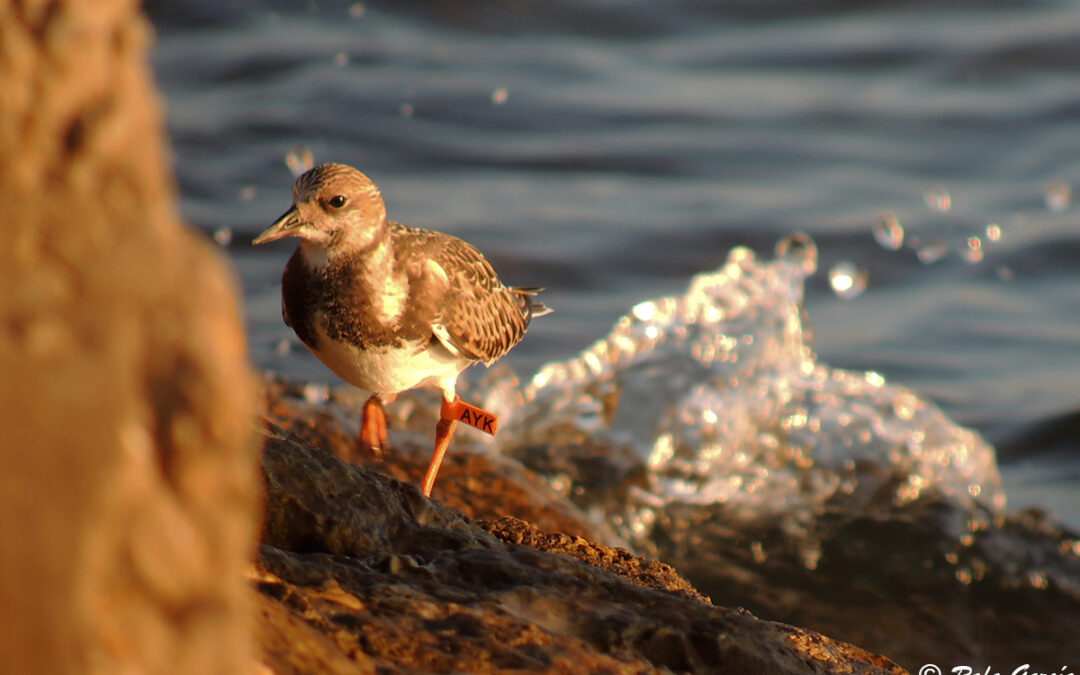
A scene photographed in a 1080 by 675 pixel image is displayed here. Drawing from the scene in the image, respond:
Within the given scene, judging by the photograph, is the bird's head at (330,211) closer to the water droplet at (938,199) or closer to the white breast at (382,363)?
the white breast at (382,363)

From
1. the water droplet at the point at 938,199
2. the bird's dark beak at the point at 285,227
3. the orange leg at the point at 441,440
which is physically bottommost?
the orange leg at the point at 441,440

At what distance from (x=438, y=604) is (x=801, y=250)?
1014 cm

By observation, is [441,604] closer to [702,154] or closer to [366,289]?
[366,289]

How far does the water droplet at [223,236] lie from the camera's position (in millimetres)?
10930

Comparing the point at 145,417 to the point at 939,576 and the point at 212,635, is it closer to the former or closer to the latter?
the point at 212,635

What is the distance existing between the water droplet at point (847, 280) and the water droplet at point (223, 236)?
564 cm

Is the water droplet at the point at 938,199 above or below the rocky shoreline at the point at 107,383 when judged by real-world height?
above

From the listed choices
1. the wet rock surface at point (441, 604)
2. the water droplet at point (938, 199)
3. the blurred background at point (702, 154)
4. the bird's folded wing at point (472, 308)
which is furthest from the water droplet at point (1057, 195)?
the wet rock surface at point (441, 604)

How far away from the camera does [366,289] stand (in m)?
4.30

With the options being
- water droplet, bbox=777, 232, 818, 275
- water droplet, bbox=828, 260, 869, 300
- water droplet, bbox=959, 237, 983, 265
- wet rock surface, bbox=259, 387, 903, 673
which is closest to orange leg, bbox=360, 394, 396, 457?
wet rock surface, bbox=259, 387, 903, 673

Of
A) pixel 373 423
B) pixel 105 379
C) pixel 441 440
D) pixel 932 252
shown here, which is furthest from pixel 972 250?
pixel 105 379

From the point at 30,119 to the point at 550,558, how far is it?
177 centimetres

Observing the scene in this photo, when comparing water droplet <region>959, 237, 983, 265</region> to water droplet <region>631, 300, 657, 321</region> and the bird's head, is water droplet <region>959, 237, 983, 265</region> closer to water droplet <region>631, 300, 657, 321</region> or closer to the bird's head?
water droplet <region>631, 300, 657, 321</region>

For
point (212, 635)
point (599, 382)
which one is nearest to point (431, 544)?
point (212, 635)
